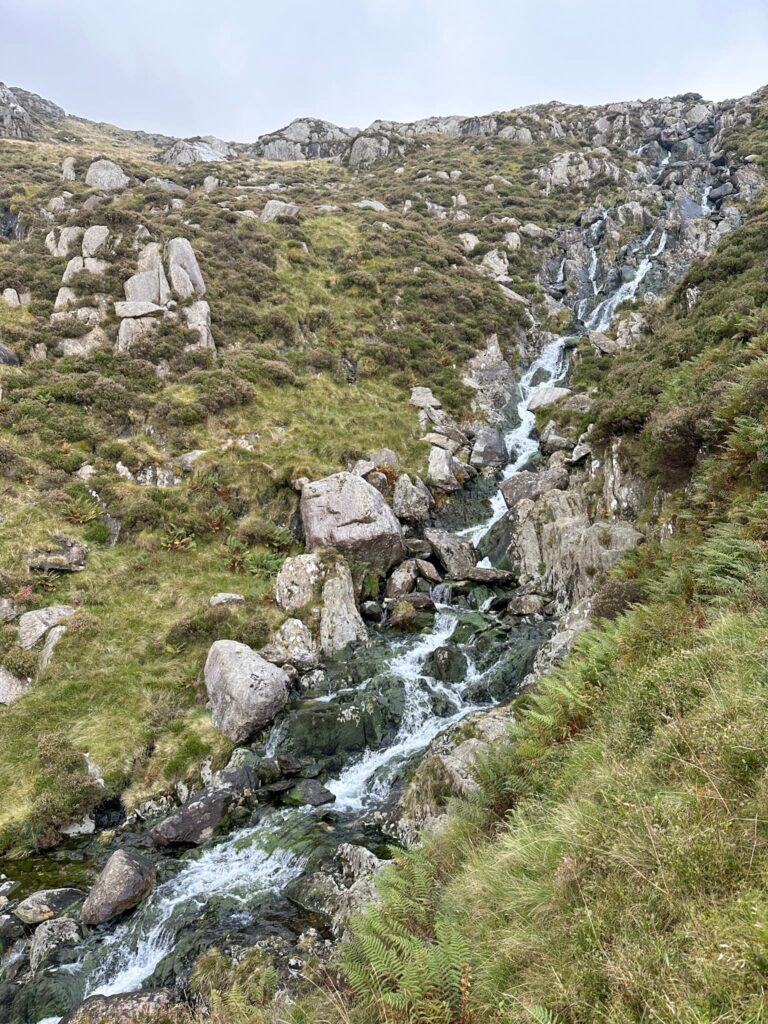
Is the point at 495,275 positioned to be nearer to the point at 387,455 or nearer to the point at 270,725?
the point at 387,455

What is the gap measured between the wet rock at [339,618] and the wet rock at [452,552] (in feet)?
13.8

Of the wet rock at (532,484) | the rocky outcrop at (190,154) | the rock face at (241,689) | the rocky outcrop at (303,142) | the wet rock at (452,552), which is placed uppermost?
the rocky outcrop at (303,142)

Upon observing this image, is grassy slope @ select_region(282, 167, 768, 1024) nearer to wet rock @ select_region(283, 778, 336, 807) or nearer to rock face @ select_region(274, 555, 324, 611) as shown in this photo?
wet rock @ select_region(283, 778, 336, 807)

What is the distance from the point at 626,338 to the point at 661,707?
3397cm

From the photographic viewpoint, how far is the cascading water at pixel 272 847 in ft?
26.8

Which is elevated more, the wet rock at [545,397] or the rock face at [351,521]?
the wet rock at [545,397]

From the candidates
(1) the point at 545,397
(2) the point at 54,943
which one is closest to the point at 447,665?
(2) the point at 54,943

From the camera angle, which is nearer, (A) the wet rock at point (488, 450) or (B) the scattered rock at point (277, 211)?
(A) the wet rock at point (488, 450)

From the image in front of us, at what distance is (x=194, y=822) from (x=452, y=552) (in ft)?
41.2

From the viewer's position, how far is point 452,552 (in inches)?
782

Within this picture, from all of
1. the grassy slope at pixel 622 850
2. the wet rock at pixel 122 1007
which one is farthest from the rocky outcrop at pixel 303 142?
the wet rock at pixel 122 1007

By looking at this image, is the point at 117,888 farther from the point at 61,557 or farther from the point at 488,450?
the point at 488,450

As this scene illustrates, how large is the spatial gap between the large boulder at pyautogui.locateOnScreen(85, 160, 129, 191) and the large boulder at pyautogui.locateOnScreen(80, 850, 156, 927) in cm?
5377

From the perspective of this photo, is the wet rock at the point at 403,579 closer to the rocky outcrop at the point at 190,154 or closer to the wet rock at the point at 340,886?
the wet rock at the point at 340,886
